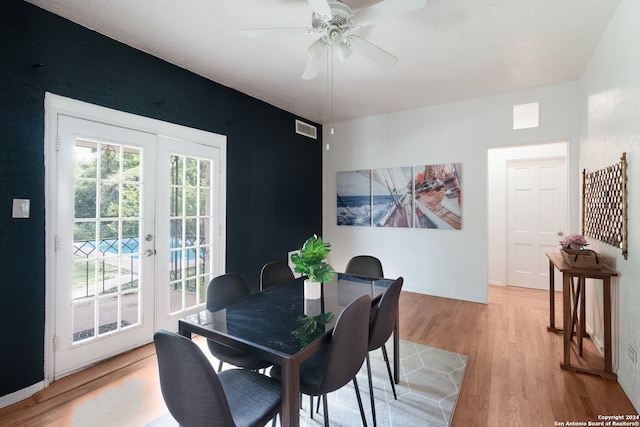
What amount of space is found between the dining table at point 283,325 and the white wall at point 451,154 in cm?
243

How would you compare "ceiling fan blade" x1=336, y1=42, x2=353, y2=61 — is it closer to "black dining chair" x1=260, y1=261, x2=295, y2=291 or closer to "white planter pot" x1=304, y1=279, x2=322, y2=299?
"white planter pot" x1=304, y1=279, x2=322, y2=299

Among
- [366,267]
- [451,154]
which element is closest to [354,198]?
[451,154]

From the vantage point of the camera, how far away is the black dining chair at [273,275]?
251 cm

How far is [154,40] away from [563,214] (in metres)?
5.81

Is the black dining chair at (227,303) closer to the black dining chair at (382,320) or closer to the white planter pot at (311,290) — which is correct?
the white planter pot at (311,290)

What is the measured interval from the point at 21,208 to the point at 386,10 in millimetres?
2823

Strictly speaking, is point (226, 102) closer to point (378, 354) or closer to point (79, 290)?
point (79, 290)

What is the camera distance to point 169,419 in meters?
1.88

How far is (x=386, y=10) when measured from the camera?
5.87 feet

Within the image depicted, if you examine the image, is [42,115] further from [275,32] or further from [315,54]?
[315,54]

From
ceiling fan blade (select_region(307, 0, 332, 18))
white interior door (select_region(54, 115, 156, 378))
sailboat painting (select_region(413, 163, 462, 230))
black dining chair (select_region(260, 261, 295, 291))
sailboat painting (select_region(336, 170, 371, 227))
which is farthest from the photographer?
sailboat painting (select_region(336, 170, 371, 227))

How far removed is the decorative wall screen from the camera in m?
2.12

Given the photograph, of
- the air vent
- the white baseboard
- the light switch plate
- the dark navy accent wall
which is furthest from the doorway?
the white baseboard

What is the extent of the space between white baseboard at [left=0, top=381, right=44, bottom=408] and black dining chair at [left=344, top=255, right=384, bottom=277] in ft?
8.29
